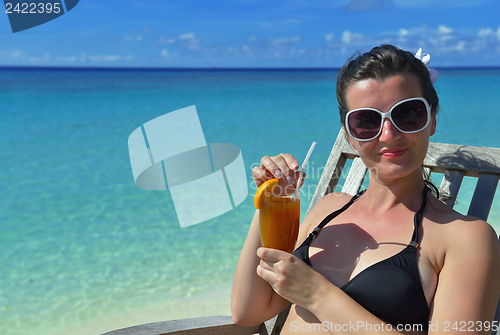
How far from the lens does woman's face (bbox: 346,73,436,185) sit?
55.0 inches

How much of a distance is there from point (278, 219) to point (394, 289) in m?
0.42

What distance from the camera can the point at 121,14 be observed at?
1724 inches

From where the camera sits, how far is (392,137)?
1390mm

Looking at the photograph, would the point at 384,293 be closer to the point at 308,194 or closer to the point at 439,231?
the point at 439,231

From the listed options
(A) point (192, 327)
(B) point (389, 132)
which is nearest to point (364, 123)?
(B) point (389, 132)

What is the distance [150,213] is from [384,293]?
5.46m

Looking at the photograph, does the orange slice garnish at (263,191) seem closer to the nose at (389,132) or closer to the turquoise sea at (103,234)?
the nose at (389,132)

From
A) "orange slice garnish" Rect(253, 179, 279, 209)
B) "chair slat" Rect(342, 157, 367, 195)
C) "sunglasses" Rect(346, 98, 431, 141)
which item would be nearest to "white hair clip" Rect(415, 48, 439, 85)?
"sunglasses" Rect(346, 98, 431, 141)

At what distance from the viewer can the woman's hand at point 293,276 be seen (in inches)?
50.6

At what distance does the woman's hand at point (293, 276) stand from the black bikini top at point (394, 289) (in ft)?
0.46

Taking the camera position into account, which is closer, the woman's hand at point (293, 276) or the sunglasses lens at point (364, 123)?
the woman's hand at point (293, 276)

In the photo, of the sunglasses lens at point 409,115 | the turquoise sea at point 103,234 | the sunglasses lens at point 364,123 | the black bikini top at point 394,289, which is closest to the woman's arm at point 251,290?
the black bikini top at point 394,289

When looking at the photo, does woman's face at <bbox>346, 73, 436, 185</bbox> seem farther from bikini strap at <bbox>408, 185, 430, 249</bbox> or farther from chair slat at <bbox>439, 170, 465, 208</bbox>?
chair slat at <bbox>439, 170, 465, 208</bbox>

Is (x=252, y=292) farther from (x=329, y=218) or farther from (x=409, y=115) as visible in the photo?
(x=409, y=115)
